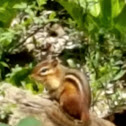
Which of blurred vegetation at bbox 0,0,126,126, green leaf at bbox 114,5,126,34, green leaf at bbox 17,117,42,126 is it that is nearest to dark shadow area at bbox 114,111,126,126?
blurred vegetation at bbox 0,0,126,126

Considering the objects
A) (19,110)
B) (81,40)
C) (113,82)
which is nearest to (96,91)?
(113,82)

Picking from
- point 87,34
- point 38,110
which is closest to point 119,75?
point 87,34

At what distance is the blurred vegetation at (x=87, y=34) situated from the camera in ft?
18.6

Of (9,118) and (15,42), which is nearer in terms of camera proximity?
(9,118)

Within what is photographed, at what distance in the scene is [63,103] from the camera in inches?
177

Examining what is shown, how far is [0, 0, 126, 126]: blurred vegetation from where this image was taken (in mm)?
5660

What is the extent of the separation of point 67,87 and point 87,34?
172 cm

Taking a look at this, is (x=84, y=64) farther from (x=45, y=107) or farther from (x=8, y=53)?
(x=45, y=107)

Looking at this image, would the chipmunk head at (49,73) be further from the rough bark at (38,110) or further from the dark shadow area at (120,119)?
the dark shadow area at (120,119)

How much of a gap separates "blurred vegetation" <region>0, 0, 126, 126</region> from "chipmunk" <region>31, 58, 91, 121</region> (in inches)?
37.5

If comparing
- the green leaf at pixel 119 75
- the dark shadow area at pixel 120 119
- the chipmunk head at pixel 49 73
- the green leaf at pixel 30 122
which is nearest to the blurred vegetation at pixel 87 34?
the green leaf at pixel 119 75

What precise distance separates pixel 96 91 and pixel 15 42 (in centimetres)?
122

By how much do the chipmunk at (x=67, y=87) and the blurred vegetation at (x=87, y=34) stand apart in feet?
3.12

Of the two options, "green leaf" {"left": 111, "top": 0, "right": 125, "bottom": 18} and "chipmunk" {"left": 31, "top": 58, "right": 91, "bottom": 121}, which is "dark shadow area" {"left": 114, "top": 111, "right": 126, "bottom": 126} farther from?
"green leaf" {"left": 111, "top": 0, "right": 125, "bottom": 18}
